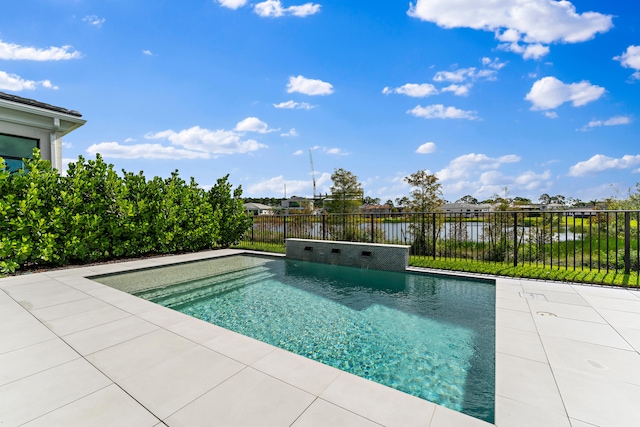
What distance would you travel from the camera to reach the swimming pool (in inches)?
102

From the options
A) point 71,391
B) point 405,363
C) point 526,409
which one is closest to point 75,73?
point 71,391

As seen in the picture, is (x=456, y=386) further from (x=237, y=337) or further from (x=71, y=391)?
(x=71, y=391)

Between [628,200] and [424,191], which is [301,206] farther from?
[628,200]

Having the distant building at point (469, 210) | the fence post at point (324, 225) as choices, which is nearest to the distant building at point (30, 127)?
the fence post at point (324, 225)

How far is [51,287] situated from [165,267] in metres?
2.43

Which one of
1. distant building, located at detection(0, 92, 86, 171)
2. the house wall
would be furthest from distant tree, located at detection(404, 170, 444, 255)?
the house wall

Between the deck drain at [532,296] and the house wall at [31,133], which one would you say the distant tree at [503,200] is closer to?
the deck drain at [532,296]

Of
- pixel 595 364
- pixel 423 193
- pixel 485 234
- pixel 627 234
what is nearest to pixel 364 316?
pixel 595 364

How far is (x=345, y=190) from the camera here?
15.1 meters

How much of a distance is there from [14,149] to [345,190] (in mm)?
12136

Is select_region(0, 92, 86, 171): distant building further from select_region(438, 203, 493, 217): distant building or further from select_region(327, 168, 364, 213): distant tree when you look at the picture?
select_region(438, 203, 493, 217): distant building

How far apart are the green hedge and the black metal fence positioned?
111 inches

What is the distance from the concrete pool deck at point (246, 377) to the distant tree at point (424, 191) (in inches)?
257

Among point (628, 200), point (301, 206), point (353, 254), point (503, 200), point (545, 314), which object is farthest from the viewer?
point (301, 206)
